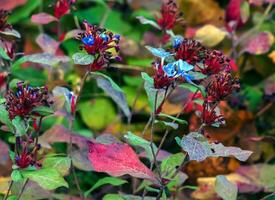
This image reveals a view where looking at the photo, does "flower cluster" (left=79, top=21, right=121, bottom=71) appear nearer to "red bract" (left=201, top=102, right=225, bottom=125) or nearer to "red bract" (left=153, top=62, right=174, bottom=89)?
"red bract" (left=153, top=62, right=174, bottom=89)

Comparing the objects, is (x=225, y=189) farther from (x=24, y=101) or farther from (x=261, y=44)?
(x=261, y=44)

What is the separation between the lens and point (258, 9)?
2.04 metres

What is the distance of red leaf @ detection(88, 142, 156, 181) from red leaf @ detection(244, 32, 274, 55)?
808mm

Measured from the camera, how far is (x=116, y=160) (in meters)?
1.08

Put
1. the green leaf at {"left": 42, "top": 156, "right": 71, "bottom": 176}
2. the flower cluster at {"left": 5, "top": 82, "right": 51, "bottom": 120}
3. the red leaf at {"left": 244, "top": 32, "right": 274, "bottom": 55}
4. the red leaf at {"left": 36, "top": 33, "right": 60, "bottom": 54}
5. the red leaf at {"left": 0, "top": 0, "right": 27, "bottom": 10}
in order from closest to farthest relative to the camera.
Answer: the flower cluster at {"left": 5, "top": 82, "right": 51, "bottom": 120} → the green leaf at {"left": 42, "top": 156, "right": 71, "bottom": 176} → the red leaf at {"left": 36, "top": 33, "right": 60, "bottom": 54} → the red leaf at {"left": 244, "top": 32, "right": 274, "bottom": 55} → the red leaf at {"left": 0, "top": 0, "right": 27, "bottom": 10}

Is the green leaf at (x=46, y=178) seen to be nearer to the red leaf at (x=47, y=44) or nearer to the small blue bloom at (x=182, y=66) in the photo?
the small blue bloom at (x=182, y=66)

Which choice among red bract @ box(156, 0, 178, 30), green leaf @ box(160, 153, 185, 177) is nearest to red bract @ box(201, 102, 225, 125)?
green leaf @ box(160, 153, 185, 177)

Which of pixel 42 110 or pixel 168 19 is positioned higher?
pixel 168 19

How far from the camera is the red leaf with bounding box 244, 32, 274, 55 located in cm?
176

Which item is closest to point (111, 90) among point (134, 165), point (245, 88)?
point (134, 165)

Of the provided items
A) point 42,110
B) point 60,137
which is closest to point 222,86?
point 42,110

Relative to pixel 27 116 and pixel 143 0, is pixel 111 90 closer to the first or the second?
pixel 27 116

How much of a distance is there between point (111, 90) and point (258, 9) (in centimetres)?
88

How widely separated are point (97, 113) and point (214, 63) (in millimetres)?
819
